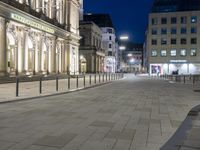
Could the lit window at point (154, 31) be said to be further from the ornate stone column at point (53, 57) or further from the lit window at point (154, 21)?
the ornate stone column at point (53, 57)

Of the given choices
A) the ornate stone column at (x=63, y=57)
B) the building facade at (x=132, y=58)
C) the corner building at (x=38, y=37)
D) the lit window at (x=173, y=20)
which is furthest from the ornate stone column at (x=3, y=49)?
the building facade at (x=132, y=58)

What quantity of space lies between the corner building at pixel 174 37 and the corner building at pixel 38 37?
124 feet

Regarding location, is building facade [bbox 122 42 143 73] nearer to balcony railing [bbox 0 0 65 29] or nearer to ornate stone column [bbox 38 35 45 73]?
balcony railing [bbox 0 0 65 29]

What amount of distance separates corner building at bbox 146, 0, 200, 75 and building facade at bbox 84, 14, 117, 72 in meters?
22.1

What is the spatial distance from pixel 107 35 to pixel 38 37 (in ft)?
224

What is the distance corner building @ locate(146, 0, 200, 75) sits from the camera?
81.1 meters

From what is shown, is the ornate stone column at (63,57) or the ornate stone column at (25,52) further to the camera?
the ornate stone column at (63,57)


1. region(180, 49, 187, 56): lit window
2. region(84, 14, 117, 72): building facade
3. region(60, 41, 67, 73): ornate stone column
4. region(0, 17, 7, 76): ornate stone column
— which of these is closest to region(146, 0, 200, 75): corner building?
region(180, 49, 187, 56): lit window

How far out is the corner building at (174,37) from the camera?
8112 cm

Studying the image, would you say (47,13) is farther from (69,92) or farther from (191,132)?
(191,132)

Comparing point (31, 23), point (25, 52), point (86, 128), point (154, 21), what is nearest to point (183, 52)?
point (154, 21)

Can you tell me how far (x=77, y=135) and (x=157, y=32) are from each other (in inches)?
3160

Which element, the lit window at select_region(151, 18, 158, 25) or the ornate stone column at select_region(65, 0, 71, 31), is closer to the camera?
the ornate stone column at select_region(65, 0, 71, 31)

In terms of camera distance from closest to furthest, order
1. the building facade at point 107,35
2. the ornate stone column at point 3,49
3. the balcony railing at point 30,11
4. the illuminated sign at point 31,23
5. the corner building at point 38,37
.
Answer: the ornate stone column at point 3,49
the corner building at point 38,37
the balcony railing at point 30,11
the illuminated sign at point 31,23
the building facade at point 107,35
